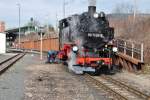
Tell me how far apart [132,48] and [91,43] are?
13.0 feet

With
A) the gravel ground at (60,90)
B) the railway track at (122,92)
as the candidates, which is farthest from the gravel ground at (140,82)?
the gravel ground at (60,90)

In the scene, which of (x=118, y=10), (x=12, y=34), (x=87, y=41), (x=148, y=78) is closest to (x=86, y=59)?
(x=87, y=41)

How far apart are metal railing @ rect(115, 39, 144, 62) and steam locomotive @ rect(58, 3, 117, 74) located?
6.61 ft

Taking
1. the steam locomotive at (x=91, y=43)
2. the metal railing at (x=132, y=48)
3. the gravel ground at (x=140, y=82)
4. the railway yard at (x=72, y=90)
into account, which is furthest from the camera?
the metal railing at (x=132, y=48)

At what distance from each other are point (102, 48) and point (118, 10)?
4699 cm

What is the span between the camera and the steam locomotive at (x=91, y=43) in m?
24.7

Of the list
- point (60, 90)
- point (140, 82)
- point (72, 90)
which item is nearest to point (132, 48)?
point (140, 82)

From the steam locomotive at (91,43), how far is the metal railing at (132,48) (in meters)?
2.02

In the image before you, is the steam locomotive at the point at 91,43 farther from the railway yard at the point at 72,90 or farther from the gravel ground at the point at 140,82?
the gravel ground at the point at 140,82

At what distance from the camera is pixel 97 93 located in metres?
16.6

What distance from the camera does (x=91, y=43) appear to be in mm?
25156

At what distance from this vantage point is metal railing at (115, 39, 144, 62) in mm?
26038

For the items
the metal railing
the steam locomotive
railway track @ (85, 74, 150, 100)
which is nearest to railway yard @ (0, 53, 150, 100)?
railway track @ (85, 74, 150, 100)

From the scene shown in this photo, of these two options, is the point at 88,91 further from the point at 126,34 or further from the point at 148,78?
the point at 126,34
